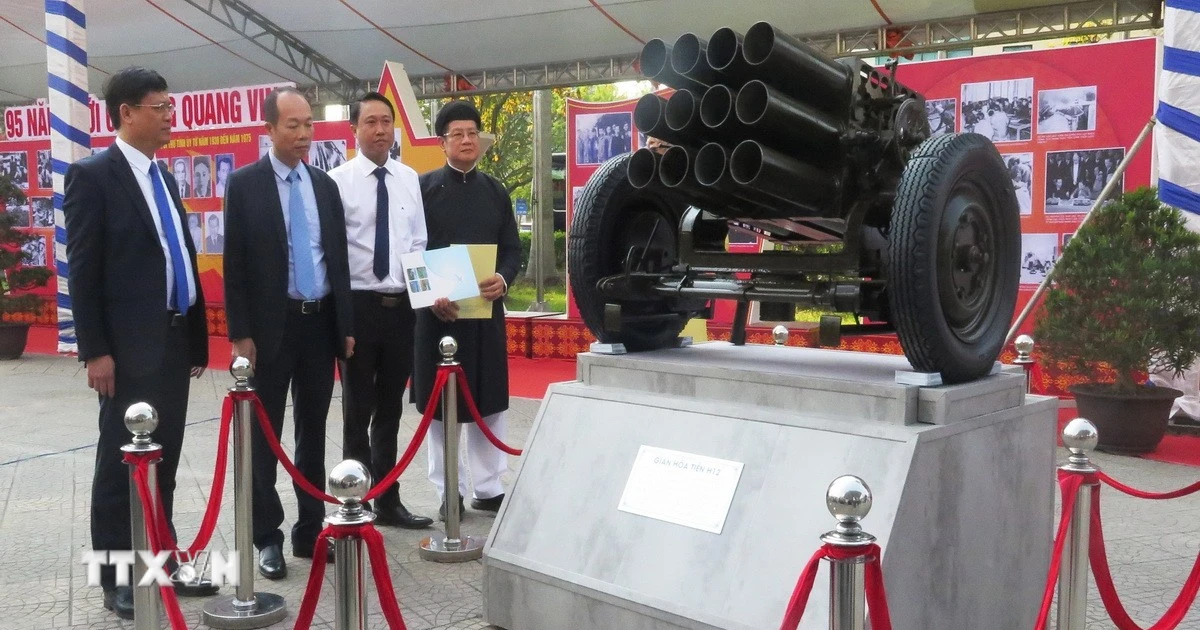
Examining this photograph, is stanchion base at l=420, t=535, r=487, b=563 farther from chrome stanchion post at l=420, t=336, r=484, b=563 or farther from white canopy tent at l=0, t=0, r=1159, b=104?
white canopy tent at l=0, t=0, r=1159, b=104

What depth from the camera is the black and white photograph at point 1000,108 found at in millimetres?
7461

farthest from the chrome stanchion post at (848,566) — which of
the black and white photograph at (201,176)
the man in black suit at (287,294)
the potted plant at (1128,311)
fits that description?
the black and white photograph at (201,176)

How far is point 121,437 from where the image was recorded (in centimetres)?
362

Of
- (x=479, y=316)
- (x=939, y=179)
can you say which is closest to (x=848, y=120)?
(x=939, y=179)

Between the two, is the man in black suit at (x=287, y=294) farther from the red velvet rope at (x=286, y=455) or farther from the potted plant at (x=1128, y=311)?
the potted plant at (x=1128, y=311)

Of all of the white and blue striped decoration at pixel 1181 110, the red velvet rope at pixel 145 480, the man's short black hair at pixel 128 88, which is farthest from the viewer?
the white and blue striped decoration at pixel 1181 110

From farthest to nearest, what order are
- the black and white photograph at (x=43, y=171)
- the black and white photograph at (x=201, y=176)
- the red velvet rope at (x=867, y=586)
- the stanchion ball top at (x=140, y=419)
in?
the black and white photograph at (x=43, y=171) < the black and white photograph at (x=201, y=176) < the stanchion ball top at (x=140, y=419) < the red velvet rope at (x=867, y=586)

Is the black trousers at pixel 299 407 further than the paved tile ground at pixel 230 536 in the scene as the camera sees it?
Yes

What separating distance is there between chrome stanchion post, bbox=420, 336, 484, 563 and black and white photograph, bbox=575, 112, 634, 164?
18.0 feet

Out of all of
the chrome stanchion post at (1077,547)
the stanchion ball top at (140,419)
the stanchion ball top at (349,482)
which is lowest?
the chrome stanchion post at (1077,547)

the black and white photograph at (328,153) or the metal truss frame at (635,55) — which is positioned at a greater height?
the metal truss frame at (635,55)

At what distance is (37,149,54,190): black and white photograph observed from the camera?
13.1m

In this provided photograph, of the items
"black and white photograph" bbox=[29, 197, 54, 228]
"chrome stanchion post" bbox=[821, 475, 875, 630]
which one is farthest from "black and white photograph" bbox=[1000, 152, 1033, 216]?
"black and white photograph" bbox=[29, 197, 54, 228]

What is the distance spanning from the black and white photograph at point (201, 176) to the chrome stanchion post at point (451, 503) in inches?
364
